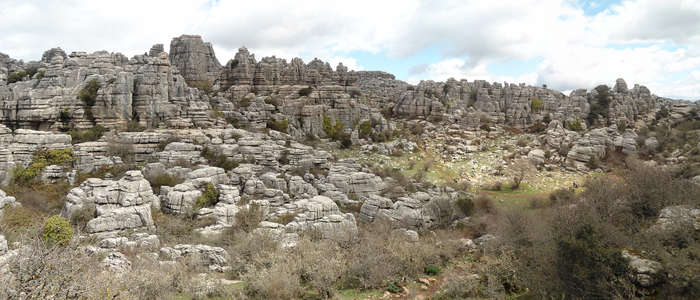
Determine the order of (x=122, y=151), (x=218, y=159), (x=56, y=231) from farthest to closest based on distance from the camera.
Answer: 1. (x=218, y=159)
2. (x=122, y=151)
3. (x=56, y=231)

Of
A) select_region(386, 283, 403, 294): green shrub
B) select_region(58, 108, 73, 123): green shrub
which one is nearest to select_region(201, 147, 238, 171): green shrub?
select_region(58, 108, 73, 123): green shrub

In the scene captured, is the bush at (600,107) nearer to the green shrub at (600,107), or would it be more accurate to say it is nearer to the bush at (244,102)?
the green shrub at (600,107)

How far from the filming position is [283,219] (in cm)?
1858

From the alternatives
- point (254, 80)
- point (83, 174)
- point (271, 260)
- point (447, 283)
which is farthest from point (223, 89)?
point (447, 283)

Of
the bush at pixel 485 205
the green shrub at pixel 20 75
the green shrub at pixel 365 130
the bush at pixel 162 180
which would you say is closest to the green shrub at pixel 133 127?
the bush at pixel 162 180

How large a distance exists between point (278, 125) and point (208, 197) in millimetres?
15383

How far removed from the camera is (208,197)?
2044cm

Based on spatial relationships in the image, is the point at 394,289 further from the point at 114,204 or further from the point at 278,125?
the point at 278,125

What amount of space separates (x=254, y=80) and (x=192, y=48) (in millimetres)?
14930

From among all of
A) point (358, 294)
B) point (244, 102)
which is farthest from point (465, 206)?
point (244, 102)

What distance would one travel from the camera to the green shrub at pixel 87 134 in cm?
2630

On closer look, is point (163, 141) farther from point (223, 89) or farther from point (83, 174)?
point (223, 89)

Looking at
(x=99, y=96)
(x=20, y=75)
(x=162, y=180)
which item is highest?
(x=20, y=75)

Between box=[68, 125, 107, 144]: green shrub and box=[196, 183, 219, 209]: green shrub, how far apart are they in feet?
37.3
